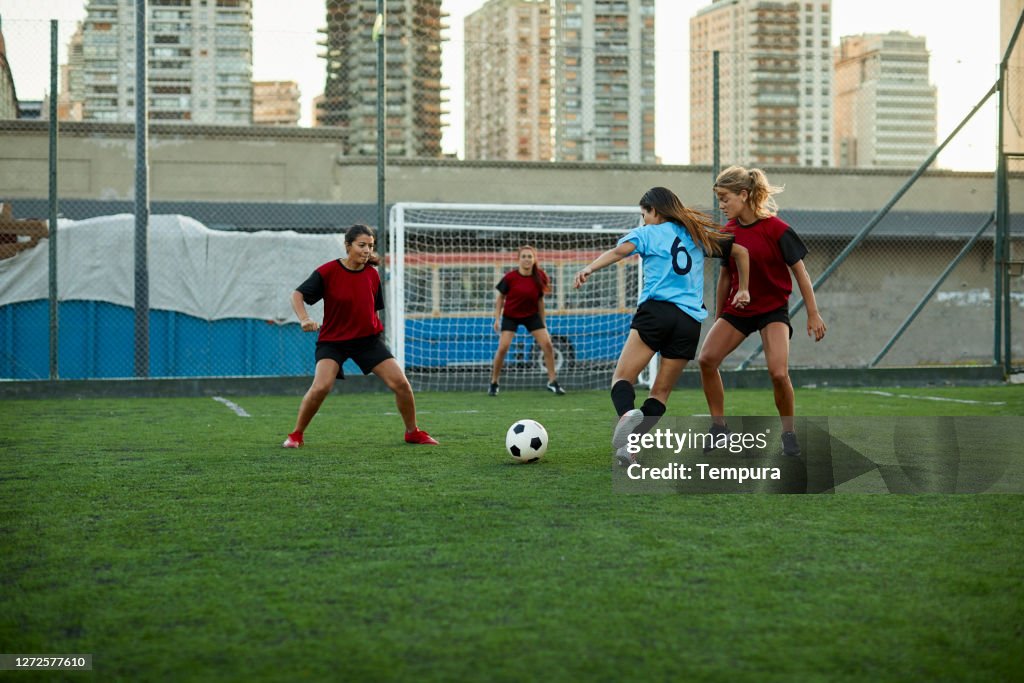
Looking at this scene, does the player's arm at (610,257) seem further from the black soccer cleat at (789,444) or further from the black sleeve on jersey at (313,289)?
the black sleeve on jersey at (313,289)

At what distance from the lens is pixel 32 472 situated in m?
6.59

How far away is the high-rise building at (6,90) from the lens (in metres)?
13.6

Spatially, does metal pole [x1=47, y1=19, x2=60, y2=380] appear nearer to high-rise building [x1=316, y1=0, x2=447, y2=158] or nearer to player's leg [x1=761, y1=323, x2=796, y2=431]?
high-rise building [x1=316, y1=0, x2=447, y2=158]

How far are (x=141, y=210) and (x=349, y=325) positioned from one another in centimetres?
654

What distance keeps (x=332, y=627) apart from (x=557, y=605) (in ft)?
2.28

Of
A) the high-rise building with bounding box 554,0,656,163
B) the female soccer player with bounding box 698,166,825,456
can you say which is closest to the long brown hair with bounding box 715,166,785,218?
the female soccer player with bounding box 698,166,825,456

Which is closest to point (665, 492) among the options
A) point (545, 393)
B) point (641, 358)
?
point (641, 358)

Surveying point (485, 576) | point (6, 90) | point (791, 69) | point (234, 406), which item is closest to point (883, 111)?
point (791, 69)

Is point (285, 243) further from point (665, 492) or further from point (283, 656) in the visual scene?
point (283, 656)

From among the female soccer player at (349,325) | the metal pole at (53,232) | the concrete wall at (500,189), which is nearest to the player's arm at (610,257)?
the female soccer player at (349,325)

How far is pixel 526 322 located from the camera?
1344cm

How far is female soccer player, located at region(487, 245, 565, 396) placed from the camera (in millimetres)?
13328

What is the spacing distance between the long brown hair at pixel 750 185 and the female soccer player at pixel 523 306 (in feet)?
21.4

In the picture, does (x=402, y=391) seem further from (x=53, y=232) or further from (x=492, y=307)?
(x=492, y=307)
